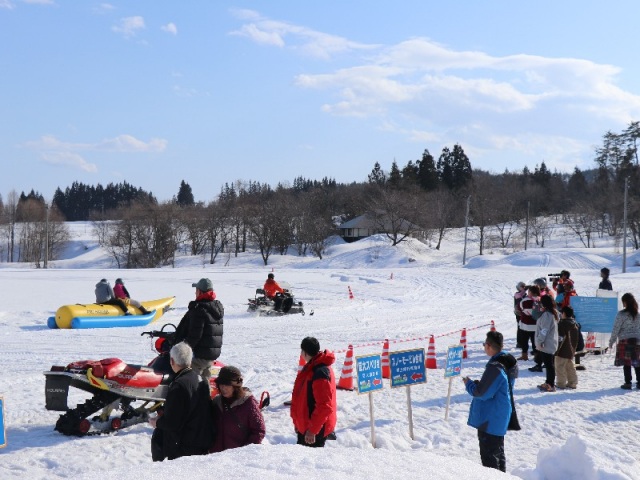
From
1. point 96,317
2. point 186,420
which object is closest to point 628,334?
point 186,420

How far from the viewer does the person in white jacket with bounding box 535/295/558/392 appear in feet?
35.7

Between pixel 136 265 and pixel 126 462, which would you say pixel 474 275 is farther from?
pixel 136 265

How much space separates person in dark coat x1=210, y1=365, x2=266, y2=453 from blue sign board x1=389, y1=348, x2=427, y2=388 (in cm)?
309

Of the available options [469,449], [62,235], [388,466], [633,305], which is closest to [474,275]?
[633,305]

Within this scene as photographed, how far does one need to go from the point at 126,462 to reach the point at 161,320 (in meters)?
12.9

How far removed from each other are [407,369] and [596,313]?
7625mm

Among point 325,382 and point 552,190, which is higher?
point 552,190

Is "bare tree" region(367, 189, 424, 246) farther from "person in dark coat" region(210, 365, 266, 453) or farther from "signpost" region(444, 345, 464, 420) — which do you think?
"person in dark coat" region(210, 365, 266, 453)

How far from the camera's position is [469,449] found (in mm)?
7777

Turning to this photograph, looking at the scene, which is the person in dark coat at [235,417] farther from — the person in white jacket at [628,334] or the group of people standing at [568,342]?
the person in white jacket at [628,334]

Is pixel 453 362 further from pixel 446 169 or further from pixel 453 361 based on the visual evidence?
pixel 446 169

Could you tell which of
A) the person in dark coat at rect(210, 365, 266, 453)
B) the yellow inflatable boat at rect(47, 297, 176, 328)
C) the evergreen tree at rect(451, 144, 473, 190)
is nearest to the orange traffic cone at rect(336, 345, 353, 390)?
the person in dark coat at rect(210, 365, 266, 453)

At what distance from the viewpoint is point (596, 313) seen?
14102mm

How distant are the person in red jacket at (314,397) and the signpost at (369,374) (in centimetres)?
160
